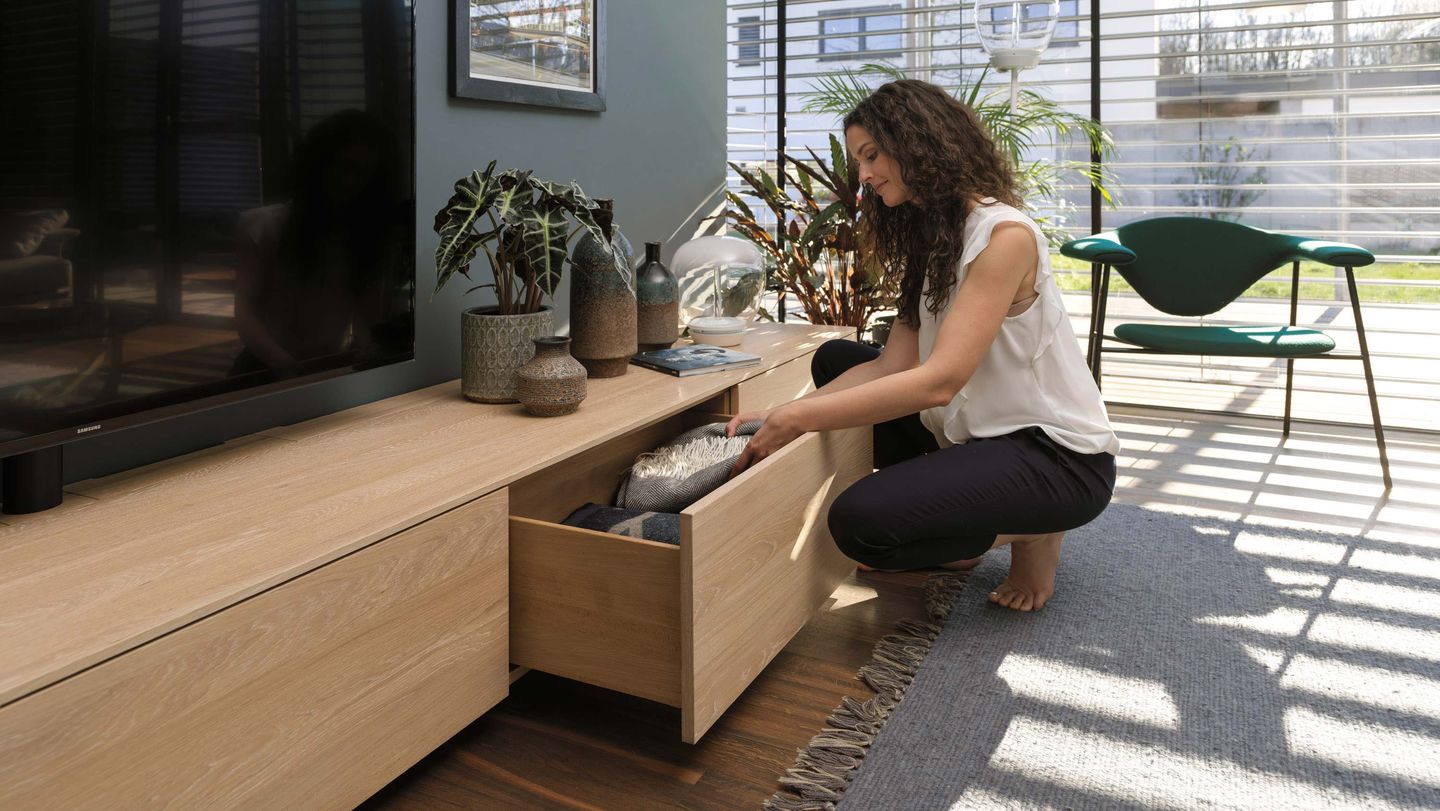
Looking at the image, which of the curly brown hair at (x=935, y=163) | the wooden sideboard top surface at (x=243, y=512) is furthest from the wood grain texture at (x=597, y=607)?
the curly brown hair at (x=935, y=163)

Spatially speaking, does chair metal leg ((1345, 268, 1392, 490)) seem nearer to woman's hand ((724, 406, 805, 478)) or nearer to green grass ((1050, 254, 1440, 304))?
green grass ((1050, 254, 1440, 304))

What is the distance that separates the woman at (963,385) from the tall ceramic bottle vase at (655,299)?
0.54 meters

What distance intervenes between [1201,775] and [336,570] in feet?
3.78

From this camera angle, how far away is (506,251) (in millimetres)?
1812

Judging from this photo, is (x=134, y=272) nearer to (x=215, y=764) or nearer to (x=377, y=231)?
(x=377, y=231)

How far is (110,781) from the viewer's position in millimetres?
897

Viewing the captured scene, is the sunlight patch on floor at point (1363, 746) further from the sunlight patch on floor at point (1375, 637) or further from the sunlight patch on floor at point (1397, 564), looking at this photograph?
the sunlight patch on floor at point (1397, 564)

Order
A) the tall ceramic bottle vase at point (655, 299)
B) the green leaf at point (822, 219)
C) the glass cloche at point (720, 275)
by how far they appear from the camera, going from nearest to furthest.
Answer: the tall ceramic bottle vase at point (655, 299) → the glass cloche at point (720, 275) → the green leaf at point (822, 219)

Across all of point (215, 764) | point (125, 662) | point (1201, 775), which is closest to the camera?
Answer: point (125, 662)

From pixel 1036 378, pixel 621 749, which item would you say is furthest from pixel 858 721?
pixel 1036 378

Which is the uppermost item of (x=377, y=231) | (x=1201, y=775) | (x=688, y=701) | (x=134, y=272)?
(x=377, y=231)

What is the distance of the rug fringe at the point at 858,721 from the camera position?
1.36 m

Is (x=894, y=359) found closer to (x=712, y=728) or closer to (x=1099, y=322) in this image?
(x=712, y=728)

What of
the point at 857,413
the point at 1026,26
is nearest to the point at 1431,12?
the point at 1026,26
